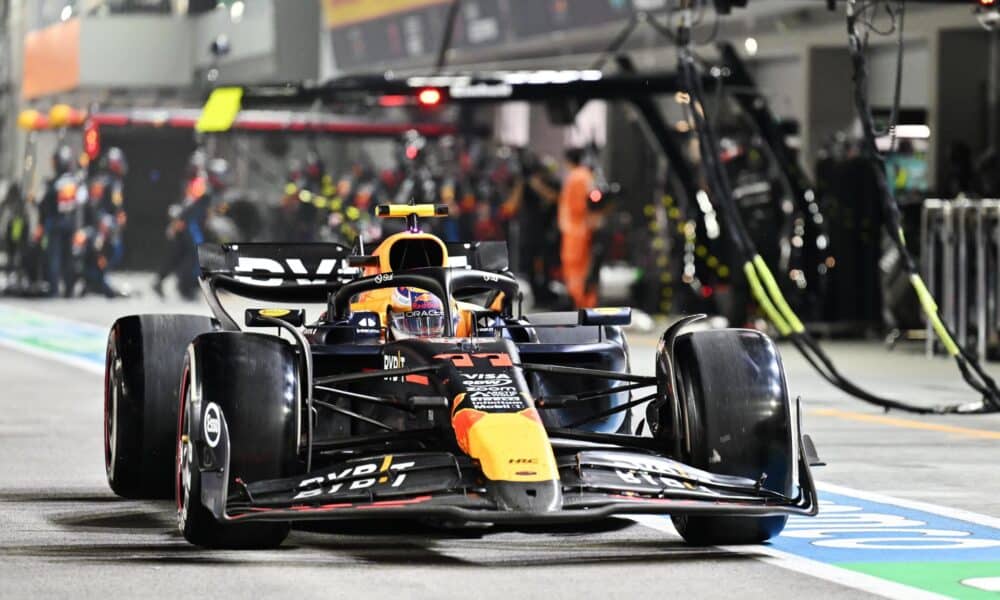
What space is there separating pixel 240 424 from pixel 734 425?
5.96 feet

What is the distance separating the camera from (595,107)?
36656 mm

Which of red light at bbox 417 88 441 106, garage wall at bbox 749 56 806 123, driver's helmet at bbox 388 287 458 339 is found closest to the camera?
driver's helmet at bbox 388 287 458 339

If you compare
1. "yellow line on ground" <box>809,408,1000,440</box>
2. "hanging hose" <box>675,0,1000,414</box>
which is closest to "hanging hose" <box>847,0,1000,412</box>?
"hanging hose" <box>675,0,1000,414</box>

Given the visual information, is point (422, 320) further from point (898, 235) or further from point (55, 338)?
point (55, 338)

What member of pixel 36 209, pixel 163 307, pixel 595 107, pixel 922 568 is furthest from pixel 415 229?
pixel 595 107

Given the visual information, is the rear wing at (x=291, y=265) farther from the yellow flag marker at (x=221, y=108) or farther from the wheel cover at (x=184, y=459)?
the yellow flag marker at (x=221, y=108)

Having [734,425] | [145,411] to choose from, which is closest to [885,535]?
[734,425]

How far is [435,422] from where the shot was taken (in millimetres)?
8852

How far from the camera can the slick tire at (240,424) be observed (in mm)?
8328

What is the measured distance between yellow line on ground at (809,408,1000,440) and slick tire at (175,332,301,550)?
A: 6.33 meters

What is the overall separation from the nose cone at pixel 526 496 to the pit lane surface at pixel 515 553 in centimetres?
24

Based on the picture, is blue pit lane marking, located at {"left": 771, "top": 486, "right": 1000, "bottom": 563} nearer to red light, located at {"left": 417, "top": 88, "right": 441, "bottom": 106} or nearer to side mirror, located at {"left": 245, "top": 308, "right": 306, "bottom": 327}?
side mirror, located at {"left": 245, "top": 308, "right": 306, "bottom": 327}

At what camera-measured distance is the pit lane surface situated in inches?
303

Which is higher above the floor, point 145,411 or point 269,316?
point 269,316
